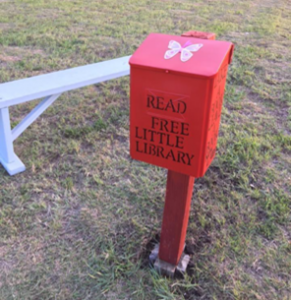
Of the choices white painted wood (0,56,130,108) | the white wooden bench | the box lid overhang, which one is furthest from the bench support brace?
the box lid overhang

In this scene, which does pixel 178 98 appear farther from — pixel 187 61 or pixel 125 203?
pixel 125 203

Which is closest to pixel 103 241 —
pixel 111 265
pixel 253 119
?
pixel 111 265

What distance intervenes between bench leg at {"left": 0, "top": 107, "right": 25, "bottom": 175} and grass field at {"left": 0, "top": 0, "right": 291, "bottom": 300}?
6 centimetres

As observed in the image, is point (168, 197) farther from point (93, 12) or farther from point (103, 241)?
point (93, 12)

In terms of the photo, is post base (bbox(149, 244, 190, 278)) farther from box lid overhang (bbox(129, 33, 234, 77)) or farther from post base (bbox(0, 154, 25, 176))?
post base (bbox(0, 154, 25, 176))

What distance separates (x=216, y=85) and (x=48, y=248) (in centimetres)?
127

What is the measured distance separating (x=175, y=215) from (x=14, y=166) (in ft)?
4.39

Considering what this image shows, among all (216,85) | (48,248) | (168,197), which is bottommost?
(48,248)

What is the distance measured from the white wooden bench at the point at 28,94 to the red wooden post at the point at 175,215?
1256 millimetres

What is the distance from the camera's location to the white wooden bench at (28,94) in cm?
241

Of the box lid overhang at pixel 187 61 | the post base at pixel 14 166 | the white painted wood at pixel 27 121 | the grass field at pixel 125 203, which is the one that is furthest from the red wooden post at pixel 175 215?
the white painted wood at pixel 27 121

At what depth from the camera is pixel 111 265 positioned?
184cm

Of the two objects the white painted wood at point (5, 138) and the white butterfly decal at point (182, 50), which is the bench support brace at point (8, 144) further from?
the white butterfly decal at point (182, 50)

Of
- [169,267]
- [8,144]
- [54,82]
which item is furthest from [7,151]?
[169,267]
